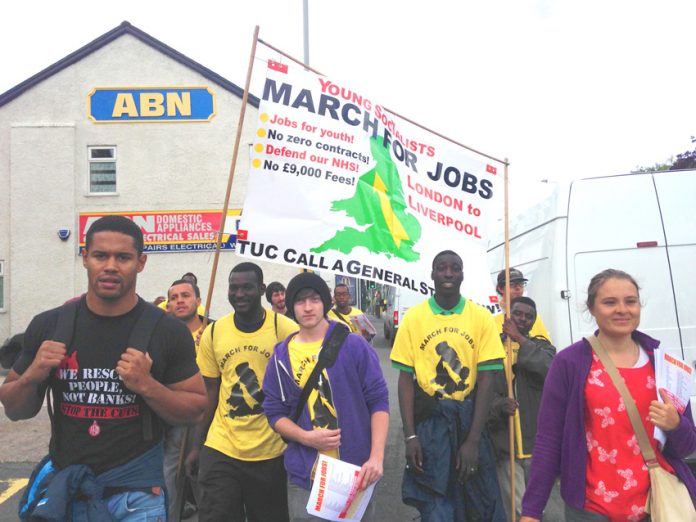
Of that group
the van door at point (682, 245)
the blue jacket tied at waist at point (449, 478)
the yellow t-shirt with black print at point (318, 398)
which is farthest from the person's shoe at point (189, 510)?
the van door at point (682, 245)

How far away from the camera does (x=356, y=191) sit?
4648 mm

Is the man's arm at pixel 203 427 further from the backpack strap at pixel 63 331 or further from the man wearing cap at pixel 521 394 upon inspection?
the man wearing cap at pixel 521 394

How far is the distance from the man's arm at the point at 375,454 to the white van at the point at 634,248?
2820 mm

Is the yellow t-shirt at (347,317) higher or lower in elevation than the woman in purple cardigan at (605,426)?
higher

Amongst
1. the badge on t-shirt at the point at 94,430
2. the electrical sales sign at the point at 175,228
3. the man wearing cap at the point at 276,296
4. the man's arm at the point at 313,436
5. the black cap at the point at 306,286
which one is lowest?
the man's arm at the point at 313,436

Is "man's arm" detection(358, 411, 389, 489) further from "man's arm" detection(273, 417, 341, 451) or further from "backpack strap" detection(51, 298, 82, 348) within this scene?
"backpack strap" detection(51, 298, 82, 348)

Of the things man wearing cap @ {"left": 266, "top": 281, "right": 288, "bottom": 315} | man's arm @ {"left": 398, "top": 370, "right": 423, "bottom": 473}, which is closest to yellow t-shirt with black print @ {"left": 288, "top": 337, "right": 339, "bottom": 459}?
man's arm @ {"left": 398, "top": 370, "right": 423, "bottom": 473}

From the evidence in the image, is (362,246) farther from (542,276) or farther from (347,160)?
(542,276)

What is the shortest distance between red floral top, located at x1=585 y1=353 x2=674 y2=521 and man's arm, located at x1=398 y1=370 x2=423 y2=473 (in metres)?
1.11

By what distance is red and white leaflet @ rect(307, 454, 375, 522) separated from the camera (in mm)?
3025

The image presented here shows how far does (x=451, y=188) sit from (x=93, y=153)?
14.9m

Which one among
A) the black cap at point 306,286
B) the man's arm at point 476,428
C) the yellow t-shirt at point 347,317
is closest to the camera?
the black cap at point 306,286

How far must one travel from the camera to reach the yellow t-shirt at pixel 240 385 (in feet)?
12.6

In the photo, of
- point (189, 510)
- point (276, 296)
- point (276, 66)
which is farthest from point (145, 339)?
point (276, 296)
